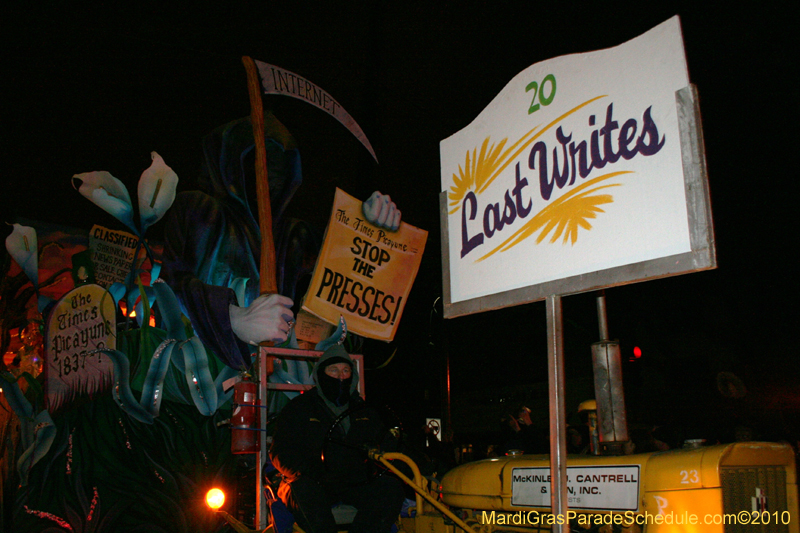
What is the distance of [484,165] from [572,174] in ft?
1.40

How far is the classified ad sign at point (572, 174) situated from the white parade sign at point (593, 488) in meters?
1.26

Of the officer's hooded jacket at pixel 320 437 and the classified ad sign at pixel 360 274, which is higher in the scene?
the classified ad sign at pixel 360 274

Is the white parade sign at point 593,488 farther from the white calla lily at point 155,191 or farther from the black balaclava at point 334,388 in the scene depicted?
the white calla lily at point 155,191

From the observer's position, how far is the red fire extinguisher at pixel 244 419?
4.99 metres

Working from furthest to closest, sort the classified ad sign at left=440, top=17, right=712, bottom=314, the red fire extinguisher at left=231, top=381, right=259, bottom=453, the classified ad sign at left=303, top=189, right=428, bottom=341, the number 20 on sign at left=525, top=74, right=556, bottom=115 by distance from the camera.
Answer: the classified ad sign at left=303, top=189, right=428, bottom=341, the red fire extinguisher at left=231, top=381, right=259, bottom=453, the number 20 on sign at left=525, top=74, right=556, bottom=115, the classified ad sign at left=440, top=17, right=712, bottom=314

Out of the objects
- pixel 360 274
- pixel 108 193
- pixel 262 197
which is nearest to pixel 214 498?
pixel 360 274

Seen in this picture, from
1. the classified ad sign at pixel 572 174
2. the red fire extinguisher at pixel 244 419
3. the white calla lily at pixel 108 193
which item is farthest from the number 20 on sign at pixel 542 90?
the white calla lily at pixel 108 193

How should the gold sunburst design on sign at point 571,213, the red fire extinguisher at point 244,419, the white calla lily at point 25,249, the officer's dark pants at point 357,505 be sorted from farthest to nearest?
1. the white calla lily at point 25,249
2. the red fire extinguisher at point 244,419
3. the officer's dark pants at point 357,505
4. the gold sunburst design on sign at point 571,213

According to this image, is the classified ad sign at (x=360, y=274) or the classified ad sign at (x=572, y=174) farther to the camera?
the classified ad sign at (x=360, y=274)

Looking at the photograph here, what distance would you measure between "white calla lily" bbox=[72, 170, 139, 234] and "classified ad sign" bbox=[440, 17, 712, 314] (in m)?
4.99

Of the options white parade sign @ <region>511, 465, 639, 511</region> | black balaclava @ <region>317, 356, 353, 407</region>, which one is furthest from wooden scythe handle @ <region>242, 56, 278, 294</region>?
white parade sign @ <region>511, 465, 639, 511</region>

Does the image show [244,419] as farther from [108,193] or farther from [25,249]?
[25,249]

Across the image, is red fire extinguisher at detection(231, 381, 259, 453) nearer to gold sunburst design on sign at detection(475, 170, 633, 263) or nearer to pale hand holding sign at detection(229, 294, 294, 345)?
pale hand holding sign at detection(229, 294, 294, 345)

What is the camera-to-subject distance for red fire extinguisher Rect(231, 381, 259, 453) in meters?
4.99
